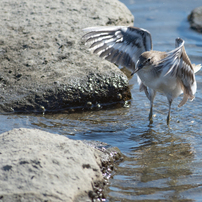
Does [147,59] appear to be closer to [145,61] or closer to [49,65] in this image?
[145,61]

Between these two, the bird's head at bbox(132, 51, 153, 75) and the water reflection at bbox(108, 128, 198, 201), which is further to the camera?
the bird's head at bbox(132, 51, 153, 75)

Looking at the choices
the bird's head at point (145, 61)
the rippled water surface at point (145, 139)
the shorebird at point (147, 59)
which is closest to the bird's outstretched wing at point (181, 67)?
the shorebird at point (147, 59)

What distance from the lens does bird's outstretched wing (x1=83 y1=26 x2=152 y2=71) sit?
5.52 metres

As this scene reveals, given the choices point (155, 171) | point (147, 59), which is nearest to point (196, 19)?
point (147, 59)

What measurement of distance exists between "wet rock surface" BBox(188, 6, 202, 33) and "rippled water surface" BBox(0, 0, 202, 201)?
286 centimetres

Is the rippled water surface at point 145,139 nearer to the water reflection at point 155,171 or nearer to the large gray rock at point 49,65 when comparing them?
the water reflection at point 155,171

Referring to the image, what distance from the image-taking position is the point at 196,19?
10078 mm

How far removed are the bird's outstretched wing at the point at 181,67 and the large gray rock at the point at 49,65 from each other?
3.95 ft

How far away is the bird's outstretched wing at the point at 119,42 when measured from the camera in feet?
18.1

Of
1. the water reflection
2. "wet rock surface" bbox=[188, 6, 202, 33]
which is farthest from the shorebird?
"wet rock surface" bbox=[188, 6, 202, 33]

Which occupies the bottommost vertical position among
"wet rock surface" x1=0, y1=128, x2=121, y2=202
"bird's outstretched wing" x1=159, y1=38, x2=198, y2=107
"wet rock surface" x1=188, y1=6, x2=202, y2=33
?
"wet rock surface" x1=0, y1=128, x2=121, y2=202

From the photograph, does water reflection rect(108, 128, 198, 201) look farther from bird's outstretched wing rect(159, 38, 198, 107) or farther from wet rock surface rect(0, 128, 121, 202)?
bird's outstretched wing rect(159, 38, 198, 107)

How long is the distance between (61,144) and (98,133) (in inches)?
59.8

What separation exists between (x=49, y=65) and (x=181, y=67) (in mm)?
2450
